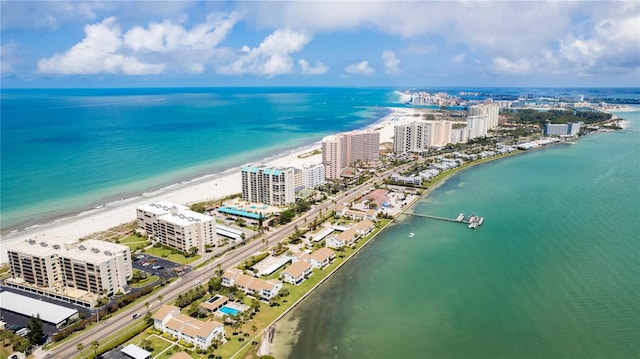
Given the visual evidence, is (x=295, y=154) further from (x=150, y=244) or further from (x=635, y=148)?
(x=635, y=148)

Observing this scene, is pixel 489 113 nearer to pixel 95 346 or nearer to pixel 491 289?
pixel 491 289

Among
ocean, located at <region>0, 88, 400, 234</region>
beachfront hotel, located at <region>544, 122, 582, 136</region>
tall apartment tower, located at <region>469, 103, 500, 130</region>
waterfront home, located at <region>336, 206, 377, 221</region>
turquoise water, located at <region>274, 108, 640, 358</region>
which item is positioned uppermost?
tall apartment tower, located at <region>469, 103, 500, 130</region>

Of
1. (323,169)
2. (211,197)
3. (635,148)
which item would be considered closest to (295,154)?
(323,169)

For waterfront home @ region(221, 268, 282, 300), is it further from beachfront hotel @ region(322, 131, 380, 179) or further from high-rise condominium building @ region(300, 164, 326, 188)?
beachfront hotel @ region(322, 131, 380, 179)

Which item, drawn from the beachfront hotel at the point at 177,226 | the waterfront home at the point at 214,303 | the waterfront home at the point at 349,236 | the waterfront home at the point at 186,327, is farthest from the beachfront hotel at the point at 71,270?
the waterfront home at the point at 349,236

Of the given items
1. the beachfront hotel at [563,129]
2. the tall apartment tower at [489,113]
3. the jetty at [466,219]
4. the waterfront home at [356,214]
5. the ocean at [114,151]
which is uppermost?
the tall apartment tower at [489,113]

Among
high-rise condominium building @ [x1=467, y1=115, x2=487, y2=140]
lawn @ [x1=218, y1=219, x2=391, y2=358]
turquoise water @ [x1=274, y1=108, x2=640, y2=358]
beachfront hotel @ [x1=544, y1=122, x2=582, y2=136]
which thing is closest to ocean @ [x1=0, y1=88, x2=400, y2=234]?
lawn @ [x1=218, y1=219, x2=391, y2=358]

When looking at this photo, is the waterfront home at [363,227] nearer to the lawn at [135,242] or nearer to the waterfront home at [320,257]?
the waterfront home at [320,257]
